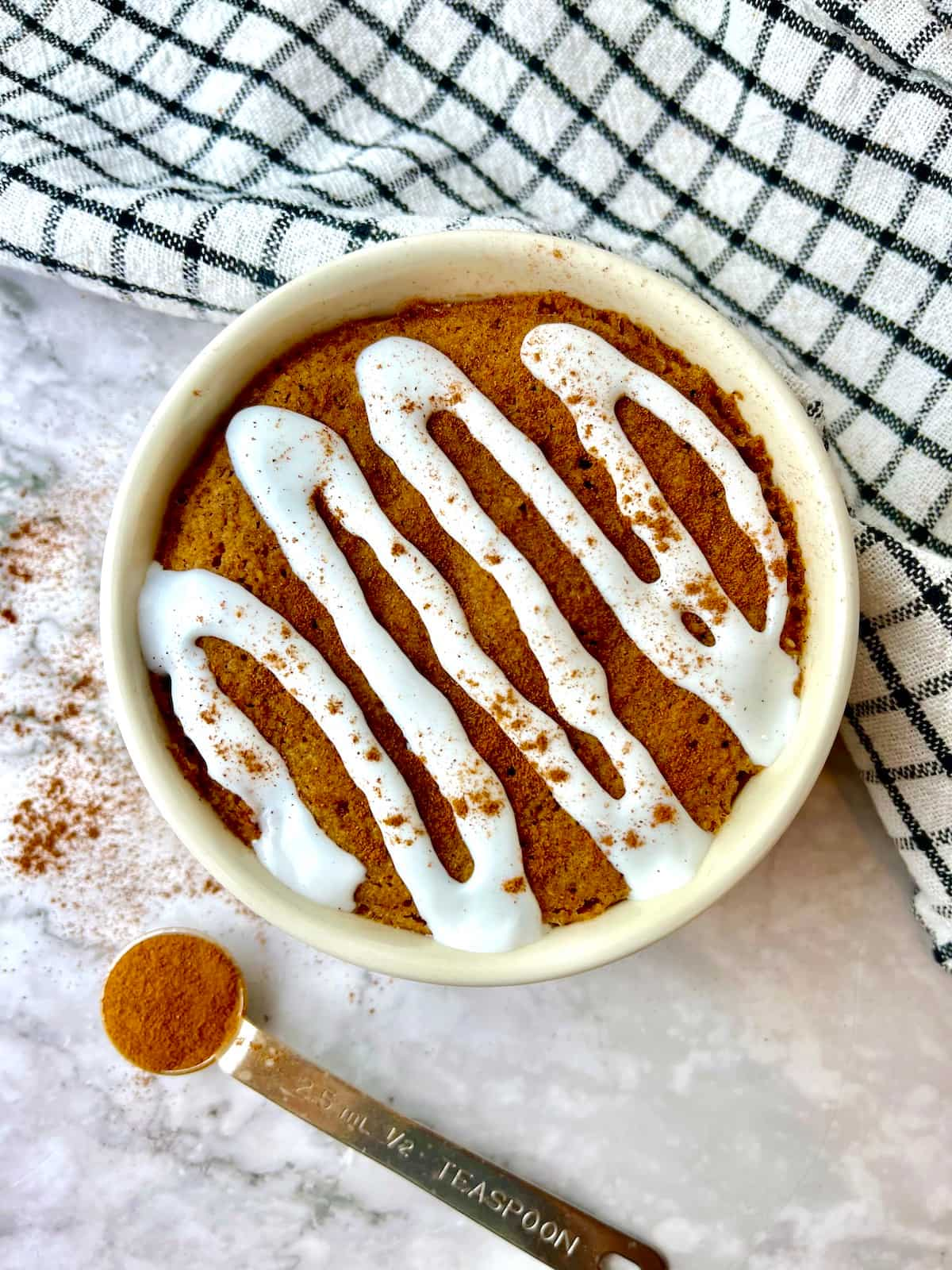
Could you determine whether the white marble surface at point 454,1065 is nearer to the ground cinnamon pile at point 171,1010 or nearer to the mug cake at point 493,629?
the ground cinnamon pile at point 171,1010

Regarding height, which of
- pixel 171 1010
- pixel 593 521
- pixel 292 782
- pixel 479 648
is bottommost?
pixel 171 1010

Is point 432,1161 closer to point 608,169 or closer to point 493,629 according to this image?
point 493,629

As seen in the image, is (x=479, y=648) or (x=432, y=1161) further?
(x=432, y=1161)

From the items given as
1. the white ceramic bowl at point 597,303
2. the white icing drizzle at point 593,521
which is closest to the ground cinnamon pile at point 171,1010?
the white ceramic bowl at point 597,303

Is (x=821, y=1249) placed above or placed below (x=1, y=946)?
above

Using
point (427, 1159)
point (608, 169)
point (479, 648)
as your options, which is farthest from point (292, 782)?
point (608, 169)

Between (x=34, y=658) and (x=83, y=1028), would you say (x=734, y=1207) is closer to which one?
(x=83, y=1028)

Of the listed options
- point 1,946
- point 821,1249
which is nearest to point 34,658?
point 1,946

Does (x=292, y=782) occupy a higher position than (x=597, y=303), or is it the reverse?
(x=597, y=303)
